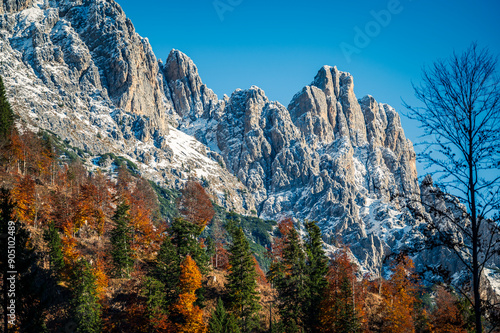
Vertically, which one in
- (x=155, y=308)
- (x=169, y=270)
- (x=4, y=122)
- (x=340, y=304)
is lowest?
(x=155, y=308)

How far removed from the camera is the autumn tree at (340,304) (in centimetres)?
3757

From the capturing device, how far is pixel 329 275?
46.7 metres

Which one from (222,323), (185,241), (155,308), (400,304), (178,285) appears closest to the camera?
(155,308)

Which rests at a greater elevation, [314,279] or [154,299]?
[314,279]

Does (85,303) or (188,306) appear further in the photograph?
(188,306)

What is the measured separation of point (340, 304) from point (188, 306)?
57.4 ft

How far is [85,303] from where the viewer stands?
1399 inches

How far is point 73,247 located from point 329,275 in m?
35.3

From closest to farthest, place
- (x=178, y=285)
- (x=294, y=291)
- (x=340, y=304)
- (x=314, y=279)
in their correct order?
(x=340, y=304), (x=294, y=291), (x=178, y=285), (x=314, y=279)

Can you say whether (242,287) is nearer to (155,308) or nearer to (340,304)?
(155,308)

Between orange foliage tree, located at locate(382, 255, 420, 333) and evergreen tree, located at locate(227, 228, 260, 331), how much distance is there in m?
16.2

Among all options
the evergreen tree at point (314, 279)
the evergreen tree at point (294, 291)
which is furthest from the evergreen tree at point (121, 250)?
the evergreen tree at point (314, 279)

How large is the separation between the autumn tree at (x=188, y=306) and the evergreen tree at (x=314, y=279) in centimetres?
1273

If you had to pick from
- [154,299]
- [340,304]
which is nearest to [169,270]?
[154,299]
